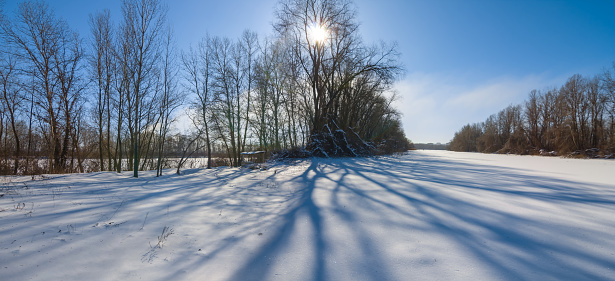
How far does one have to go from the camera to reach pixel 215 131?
1828 centimetres

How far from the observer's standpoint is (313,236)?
8.98ft

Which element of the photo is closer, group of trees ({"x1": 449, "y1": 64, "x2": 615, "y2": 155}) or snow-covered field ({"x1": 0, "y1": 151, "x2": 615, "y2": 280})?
snow-covered field ({"x1": 0, "y1": 151, "x2": 615, "y2": 280})

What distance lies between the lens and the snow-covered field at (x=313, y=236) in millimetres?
1950

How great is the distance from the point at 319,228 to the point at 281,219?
649 mm

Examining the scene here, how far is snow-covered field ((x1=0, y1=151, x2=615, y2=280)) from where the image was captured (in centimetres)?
195

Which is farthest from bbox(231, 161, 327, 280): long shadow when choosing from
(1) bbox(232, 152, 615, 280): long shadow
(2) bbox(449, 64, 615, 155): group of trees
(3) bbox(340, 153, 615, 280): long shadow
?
(2) bbox(449, 64, 615, 155): group of trees

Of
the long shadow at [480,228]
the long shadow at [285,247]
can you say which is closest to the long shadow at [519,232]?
the long shadow at [480,228]

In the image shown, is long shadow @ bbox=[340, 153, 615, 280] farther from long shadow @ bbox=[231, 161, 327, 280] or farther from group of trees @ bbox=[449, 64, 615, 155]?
group of trees @ bbox=[449, 64, 615, 155]

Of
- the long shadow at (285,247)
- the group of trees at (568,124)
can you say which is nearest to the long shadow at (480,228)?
the long shadow at (285,247)

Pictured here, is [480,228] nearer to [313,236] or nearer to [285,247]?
[313,236]

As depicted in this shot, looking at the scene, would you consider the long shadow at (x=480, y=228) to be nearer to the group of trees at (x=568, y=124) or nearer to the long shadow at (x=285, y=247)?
the long shadow at (x=285, y=247)

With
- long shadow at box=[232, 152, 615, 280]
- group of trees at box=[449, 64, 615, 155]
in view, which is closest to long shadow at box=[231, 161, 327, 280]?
long shadow at box=[232, 152, 615, 280]

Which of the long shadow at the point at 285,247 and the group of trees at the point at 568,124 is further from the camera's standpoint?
the group of trees at the point at 568,124

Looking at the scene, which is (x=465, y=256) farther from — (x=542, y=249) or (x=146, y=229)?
(x=146, y=229)
